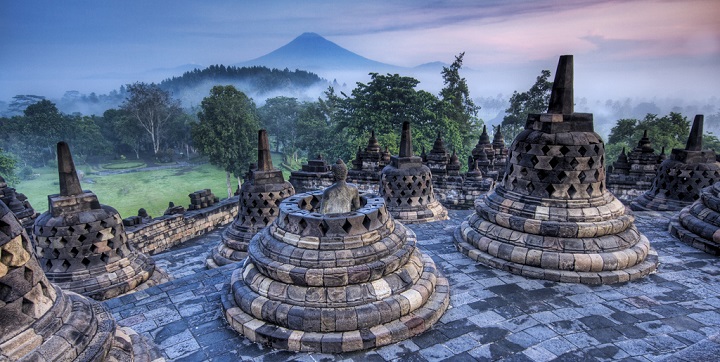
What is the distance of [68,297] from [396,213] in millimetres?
9423

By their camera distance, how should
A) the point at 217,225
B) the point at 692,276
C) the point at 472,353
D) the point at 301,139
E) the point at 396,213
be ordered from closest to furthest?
the point at 472,353, the point at 692,276, the point at 396,213, the point at 217,225, the point at 301,139

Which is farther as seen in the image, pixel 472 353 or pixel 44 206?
pixel 44 206

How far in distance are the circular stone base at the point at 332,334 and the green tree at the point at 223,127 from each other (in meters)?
28.6

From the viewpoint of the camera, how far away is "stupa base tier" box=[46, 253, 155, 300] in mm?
7832

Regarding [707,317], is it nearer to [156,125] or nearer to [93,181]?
[93,181]

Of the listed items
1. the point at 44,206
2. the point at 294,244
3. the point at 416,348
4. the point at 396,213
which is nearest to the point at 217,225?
the point at 396,213

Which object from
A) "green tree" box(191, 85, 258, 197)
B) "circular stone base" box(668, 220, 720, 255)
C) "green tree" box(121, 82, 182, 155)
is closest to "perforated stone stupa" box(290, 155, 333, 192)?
"green tree" box(191, 85, 258, 197)

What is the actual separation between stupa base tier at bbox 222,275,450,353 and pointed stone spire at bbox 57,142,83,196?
16.9 feet

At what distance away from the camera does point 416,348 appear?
479 cm

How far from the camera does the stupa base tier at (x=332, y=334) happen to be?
4.71m

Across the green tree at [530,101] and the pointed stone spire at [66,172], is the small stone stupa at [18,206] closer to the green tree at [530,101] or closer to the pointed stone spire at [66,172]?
the pointed stone spire at [66,172]

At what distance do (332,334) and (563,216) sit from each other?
4.74 meters

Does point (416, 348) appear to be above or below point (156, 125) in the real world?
below

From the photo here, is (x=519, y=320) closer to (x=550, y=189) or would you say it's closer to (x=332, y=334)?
(x=332, y=334)
